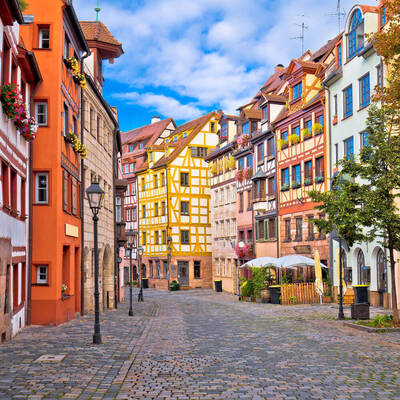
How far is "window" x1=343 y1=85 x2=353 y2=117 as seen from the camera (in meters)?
31.4

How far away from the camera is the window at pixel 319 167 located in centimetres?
3434

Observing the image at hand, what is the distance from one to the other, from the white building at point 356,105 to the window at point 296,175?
4257mm

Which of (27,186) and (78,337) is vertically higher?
(27,186)

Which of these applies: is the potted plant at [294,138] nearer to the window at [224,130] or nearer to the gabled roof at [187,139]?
the window at [224,130]

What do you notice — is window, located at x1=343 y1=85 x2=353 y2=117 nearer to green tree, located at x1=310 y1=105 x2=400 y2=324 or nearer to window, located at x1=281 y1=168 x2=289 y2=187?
window, located at x1=281 y1=168 x2=289 y2=187

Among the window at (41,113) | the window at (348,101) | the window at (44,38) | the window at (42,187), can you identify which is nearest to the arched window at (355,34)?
the window at (348,101)

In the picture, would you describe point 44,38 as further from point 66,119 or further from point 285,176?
point 285,176

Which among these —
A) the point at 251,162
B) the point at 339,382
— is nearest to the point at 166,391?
the point at 339,382

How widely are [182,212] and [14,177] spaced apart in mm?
43065

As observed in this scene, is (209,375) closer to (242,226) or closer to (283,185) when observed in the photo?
(283,185)

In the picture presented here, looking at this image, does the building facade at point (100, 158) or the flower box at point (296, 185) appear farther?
the flower box at point (296, 185)

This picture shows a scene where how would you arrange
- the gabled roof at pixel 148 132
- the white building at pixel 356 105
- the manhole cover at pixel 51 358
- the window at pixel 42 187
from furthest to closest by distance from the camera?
the gabled roof at pixel 148 132
the white building at pixel 356 105
the window at pixel 42 187
the manhole cover at pixel 51 358

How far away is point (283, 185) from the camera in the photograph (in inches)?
1551

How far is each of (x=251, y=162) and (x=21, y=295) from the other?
1178 inches
